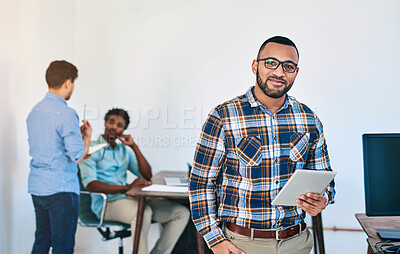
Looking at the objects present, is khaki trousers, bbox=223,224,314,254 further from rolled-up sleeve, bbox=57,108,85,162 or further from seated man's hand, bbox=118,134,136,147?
seated man's hand, bbox=118,134,136,147

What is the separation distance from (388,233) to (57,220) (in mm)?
1853

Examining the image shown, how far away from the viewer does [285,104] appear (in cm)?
176

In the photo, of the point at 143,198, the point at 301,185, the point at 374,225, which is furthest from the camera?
the point at 143,198

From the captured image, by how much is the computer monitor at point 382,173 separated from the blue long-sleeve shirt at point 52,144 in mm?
1663

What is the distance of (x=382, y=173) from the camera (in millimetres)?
1658

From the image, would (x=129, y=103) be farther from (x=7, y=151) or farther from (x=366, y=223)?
(x=366, y=223)

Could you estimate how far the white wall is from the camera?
3385mm

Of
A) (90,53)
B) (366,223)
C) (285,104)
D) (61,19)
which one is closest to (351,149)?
(366,223)

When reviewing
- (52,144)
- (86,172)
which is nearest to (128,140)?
(86,172)

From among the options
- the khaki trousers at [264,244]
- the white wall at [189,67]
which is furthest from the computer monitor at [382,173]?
the white wall at [189,67]

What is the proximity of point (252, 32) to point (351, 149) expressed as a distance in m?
1.35

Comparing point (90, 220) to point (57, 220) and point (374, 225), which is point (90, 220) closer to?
point (57, 220)

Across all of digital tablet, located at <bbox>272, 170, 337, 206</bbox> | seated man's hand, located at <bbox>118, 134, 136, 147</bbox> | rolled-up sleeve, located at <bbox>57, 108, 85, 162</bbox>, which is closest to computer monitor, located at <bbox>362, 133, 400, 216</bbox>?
digital tablet, located at <bbox>272, 170, 337, 206</bbox>

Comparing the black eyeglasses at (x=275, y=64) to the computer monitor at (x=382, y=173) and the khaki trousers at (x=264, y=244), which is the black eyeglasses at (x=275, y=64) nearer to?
the computer monitor at (x=382, y=173)
